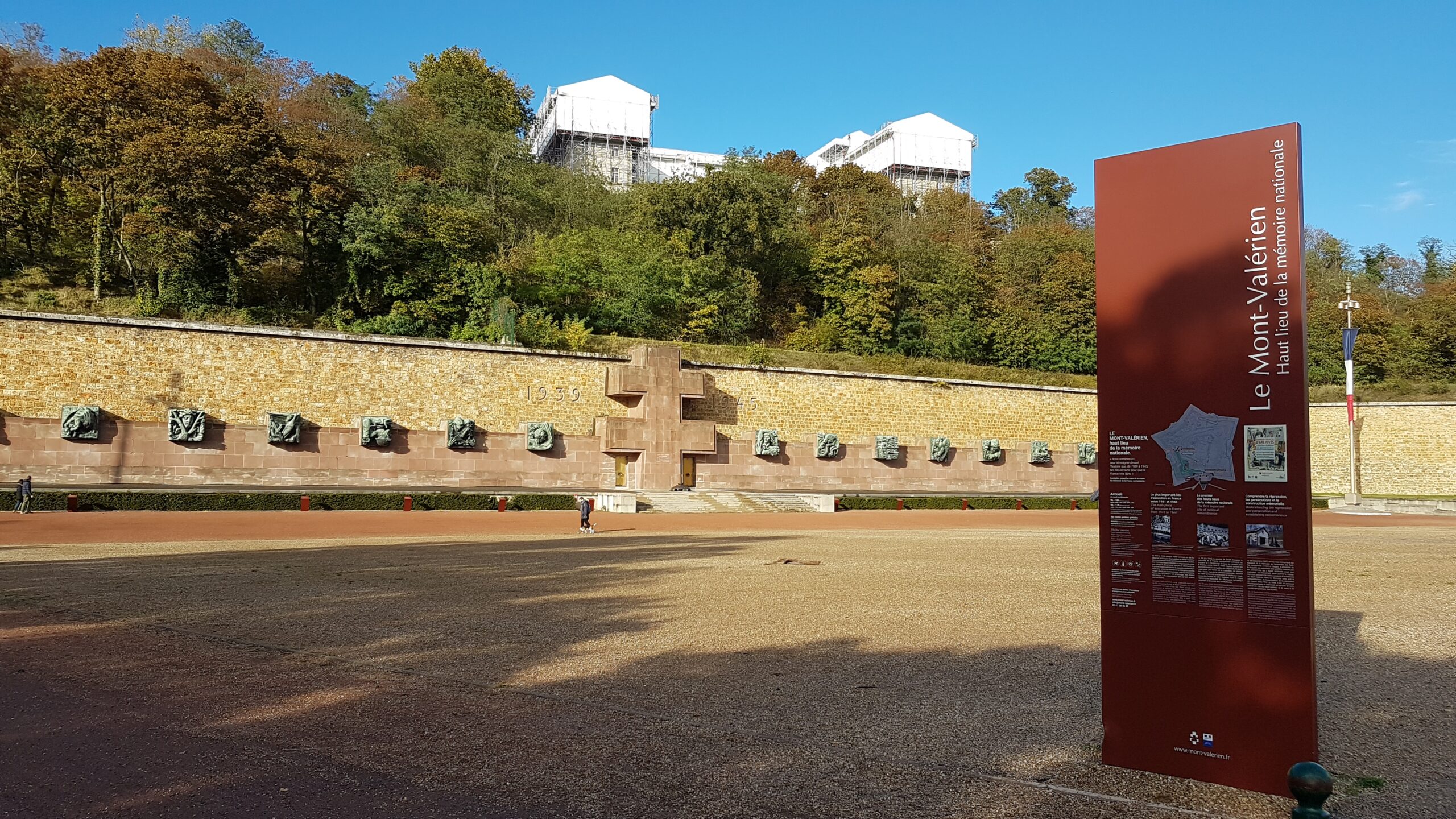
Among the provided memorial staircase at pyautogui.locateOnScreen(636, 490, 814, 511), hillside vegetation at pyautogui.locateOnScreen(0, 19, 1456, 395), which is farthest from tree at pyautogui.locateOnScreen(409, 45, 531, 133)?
memorial staircase at pyautogui.locateOnScreen(636, 490, 814, 511)

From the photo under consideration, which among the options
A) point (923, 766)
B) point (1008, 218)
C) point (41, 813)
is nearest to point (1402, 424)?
point (1008, 218)

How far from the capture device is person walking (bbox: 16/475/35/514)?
23.5m

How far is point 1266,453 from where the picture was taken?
532 centimetres

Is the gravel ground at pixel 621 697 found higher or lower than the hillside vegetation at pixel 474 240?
lower

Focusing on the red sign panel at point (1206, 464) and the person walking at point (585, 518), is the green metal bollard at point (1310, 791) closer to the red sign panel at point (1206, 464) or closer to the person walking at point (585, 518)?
the red sign panel at point (1206, 464)

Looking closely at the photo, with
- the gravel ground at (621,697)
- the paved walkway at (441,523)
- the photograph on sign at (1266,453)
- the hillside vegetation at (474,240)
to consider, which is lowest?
the paved walkway at (441,523)

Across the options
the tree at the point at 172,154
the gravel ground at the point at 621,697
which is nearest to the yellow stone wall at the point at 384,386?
the tree at the point at 172,154

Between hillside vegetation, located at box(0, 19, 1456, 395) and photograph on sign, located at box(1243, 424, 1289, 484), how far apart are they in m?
33.5

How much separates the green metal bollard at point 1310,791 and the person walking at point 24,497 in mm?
27565

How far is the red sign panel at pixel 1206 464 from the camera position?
525 centimetres

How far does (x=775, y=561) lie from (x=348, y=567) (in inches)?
274

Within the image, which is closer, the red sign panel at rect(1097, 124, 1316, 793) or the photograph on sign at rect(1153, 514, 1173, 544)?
the red sign panel at rect(1097, 124, 1316, 793)

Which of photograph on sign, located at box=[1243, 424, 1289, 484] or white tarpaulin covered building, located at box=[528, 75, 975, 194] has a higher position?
white tarpaulin covered building, located at box=[528, 75, 975, 194]

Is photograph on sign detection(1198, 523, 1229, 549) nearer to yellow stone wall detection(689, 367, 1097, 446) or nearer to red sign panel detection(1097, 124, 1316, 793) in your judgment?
red sign panel detection(1097, 124, 1316, 793)
